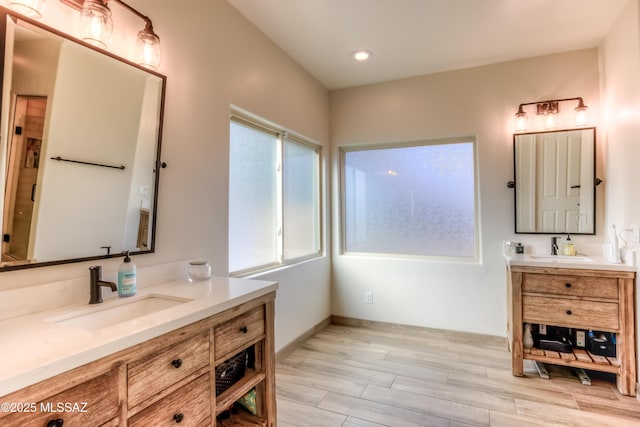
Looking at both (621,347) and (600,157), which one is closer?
(621,347)

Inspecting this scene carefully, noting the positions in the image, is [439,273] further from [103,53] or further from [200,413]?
[103,53]

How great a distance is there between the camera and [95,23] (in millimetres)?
1325

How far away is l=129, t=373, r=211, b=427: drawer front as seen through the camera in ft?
3.46

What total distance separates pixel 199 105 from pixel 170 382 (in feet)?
4.85

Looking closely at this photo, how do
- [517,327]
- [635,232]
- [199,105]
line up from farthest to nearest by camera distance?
[517,327]
[635,232]
[199,105]

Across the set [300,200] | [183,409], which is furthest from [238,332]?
[300,200]

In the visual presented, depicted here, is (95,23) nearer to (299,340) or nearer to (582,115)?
(299,340)

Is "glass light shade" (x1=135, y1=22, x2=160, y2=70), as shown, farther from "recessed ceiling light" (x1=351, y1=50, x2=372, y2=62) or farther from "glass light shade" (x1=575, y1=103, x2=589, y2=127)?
"glass light shade" (x1=575, y1=103, x2=589, y2=127)

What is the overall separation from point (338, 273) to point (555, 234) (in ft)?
6.69

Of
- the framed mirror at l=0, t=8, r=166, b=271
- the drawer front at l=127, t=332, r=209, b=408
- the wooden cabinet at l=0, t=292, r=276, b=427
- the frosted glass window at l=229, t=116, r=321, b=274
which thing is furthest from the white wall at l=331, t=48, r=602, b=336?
the drawer front at l=127, t=332, r=209, b=408

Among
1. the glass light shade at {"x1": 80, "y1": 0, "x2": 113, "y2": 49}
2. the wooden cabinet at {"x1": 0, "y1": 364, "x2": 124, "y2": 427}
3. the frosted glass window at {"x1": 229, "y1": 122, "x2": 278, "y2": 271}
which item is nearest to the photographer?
the wooden cabinet at {"x1": 0, "y1": 364, "x2": 124, "y2": 427}

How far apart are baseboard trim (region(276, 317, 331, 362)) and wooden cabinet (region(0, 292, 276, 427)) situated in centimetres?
106

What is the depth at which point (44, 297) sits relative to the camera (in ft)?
4.00

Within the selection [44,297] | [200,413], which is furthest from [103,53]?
[200,413]
